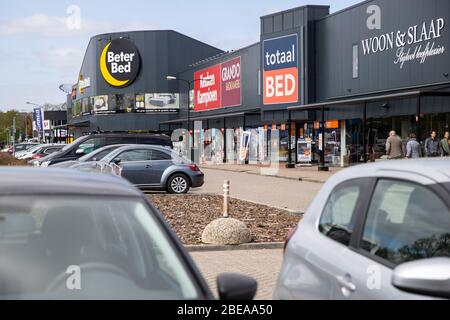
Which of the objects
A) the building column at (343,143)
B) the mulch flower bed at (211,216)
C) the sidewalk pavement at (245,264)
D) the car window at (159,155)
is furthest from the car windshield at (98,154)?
the building column at (343,143)

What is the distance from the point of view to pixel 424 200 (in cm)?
393

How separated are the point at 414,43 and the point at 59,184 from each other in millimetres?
30104

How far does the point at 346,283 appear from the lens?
4.01m

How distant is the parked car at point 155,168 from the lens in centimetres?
2102

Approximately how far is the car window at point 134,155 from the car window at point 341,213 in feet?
54.6

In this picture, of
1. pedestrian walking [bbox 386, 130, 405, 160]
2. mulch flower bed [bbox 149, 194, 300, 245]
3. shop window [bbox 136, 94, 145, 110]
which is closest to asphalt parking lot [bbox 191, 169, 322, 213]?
mulch flower bed [bbox 149, 194, 300, 245]

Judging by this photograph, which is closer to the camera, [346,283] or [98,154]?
[346,283]

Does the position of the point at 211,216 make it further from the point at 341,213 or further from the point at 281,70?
the point at 281,70

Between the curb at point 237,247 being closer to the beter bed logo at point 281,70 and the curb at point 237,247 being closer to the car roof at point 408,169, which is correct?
the car roof at point 408,169

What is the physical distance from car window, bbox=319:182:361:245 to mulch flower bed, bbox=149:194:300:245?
22.5ft

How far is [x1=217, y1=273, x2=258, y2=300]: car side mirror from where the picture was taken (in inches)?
137

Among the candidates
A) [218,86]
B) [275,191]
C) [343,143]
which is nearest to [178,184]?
[275,191]
